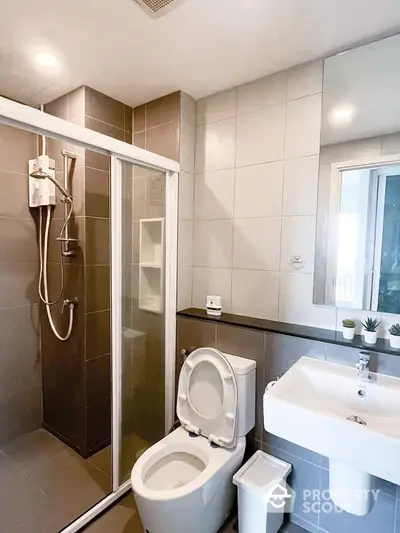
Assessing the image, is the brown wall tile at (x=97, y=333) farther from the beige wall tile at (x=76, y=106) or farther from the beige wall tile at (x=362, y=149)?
the beige wall tile at (x=362, y=149)

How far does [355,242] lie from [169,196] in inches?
42.4

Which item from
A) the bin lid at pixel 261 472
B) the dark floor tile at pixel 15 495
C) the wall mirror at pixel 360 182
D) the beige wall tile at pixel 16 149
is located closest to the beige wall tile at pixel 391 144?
the wall mirror at pixel 360 182

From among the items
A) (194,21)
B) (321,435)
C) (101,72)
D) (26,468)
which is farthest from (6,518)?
(194,21)

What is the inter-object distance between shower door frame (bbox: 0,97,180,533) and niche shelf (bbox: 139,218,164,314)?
0.14 feet

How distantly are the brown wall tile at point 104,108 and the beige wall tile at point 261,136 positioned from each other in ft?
2.72

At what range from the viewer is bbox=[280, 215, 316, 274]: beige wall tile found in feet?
5.25

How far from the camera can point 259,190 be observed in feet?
5.78

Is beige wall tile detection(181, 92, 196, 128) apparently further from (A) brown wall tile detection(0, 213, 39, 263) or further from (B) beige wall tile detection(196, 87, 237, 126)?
(A) brown wall tile detection(0, 213, 39, 263)

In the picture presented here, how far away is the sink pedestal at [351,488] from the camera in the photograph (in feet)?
3.89

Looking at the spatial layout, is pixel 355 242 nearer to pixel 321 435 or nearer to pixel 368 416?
pixel 368 416

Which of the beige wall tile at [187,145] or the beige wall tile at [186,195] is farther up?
the beige wall tile at [187,145]

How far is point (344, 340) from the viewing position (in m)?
1.41

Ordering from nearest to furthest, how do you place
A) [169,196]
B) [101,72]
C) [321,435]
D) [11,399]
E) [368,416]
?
[321,435] < [368,416] < [101,72] < [169,196] < [11,399]

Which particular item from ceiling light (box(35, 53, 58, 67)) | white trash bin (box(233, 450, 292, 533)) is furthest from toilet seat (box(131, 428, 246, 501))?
A: ceiling light (box(35, 53, 58, 67))
